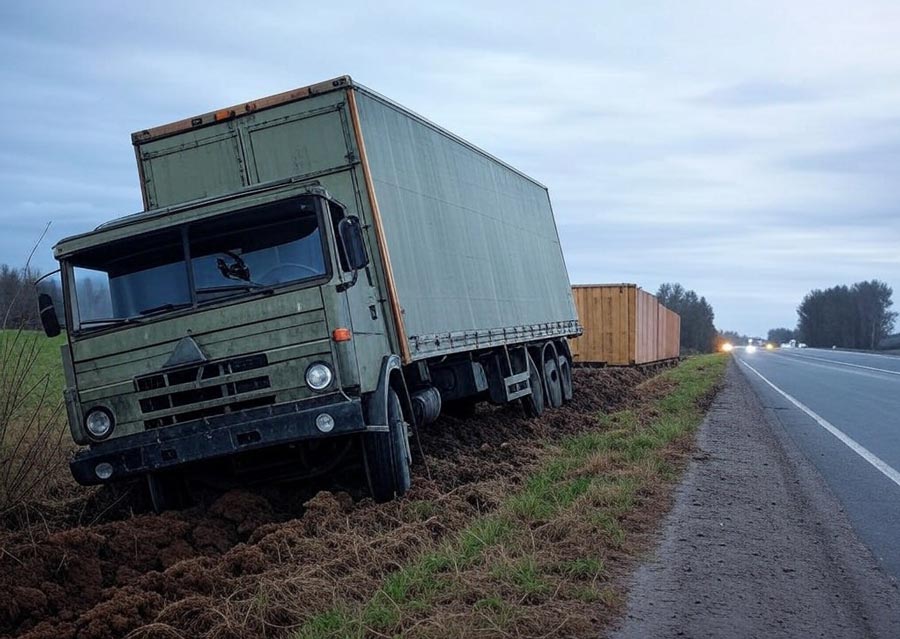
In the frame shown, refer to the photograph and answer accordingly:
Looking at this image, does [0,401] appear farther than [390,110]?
No

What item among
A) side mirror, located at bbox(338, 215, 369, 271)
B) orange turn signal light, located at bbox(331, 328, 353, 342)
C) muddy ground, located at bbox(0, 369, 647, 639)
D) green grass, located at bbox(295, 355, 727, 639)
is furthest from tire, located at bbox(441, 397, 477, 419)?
orange turn signal light, located at bbox(331, 328, 353, 342)

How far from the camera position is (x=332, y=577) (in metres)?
5.29

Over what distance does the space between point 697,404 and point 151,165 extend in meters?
11.9

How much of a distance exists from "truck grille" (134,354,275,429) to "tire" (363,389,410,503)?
3.16ft

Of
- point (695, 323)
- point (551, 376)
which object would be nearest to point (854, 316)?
point (695, 323)

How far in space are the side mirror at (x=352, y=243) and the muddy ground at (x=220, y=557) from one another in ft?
6.31

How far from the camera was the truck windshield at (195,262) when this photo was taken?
23.8 feet

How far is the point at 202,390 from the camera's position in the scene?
23.1 ft

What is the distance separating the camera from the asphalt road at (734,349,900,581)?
23.1 feet

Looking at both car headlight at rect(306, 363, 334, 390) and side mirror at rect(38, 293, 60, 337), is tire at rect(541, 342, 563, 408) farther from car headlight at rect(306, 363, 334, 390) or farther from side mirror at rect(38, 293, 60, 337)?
side mirror at rect(38, 293, 60, 337)

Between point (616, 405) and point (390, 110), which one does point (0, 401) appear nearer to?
point (390, 110)

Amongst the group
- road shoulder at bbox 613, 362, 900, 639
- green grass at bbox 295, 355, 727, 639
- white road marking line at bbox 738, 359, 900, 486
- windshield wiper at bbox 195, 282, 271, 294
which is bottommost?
white road marking line at bbox 738, 359, 900, 486

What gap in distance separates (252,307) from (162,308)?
0.79 meters

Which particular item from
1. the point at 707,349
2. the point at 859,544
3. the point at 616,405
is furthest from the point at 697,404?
the point at 707,349
